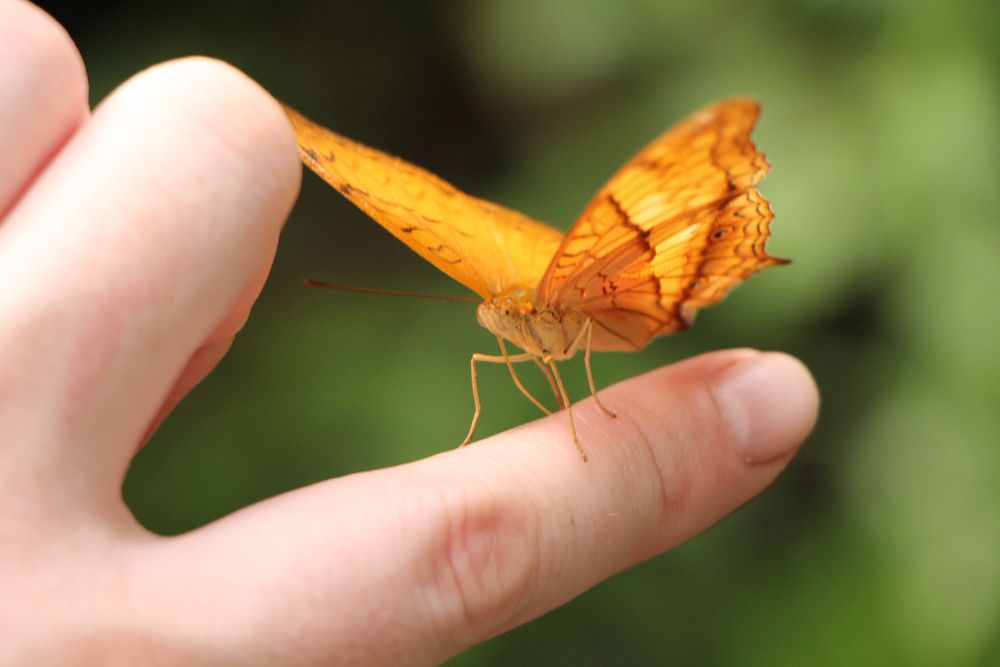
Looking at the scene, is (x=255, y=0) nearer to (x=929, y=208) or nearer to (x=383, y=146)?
(x=383, y=146)

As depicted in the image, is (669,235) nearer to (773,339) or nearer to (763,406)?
(763,406)

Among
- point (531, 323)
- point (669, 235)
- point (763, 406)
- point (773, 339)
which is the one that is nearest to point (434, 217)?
point (531, 323)

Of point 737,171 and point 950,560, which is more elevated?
point 737,171

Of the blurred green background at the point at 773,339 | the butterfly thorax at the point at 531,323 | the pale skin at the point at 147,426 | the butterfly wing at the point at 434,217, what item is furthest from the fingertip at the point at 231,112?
the blurred green background at the point at 773,339

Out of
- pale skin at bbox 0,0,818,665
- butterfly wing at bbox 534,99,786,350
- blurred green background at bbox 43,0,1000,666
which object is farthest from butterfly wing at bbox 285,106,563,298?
blurred green background at bbox 43,0,1000,666

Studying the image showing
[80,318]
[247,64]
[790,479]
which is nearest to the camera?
[80,318]

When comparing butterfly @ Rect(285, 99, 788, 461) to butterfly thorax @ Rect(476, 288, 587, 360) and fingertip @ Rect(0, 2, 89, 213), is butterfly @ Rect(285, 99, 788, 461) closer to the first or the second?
butterfly thorax @ Rect(476, 288, 587, 360)

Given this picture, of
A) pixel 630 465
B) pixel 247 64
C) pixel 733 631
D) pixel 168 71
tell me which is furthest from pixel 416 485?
pixel 247 64
